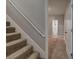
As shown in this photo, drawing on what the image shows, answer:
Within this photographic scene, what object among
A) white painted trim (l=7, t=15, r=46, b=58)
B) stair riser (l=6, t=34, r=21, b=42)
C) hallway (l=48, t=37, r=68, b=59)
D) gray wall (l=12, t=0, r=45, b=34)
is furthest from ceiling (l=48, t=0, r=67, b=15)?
stair riser (l=6, t=34, r=21, b=42)

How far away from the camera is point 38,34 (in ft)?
14.7

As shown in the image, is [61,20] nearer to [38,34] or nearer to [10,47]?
[38,34]

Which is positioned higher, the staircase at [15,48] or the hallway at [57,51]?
the staircase at [15,48]

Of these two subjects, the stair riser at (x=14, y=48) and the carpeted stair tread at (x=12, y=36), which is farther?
the carpeted stair tread at (x=12, y=36)

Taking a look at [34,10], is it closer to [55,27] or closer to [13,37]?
[13,37]

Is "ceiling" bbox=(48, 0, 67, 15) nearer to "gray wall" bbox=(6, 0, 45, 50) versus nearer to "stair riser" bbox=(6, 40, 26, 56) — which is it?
"gray wall" bbox=(6, 0, 45, 50)

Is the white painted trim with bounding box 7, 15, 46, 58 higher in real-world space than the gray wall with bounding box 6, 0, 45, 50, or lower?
lower

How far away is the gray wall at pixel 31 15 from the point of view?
446 centimetres

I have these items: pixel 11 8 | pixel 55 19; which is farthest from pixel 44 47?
pixel 55 19

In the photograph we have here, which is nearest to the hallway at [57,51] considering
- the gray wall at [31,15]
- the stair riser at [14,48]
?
the gray wall at [31,15]

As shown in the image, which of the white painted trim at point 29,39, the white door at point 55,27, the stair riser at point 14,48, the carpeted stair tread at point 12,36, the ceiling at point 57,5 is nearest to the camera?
the stair riser at point 14,48

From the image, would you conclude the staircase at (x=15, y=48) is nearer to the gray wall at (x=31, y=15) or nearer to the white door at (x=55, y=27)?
the gray wall at (x=31, y=15)

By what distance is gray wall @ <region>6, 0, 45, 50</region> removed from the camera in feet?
14.6
